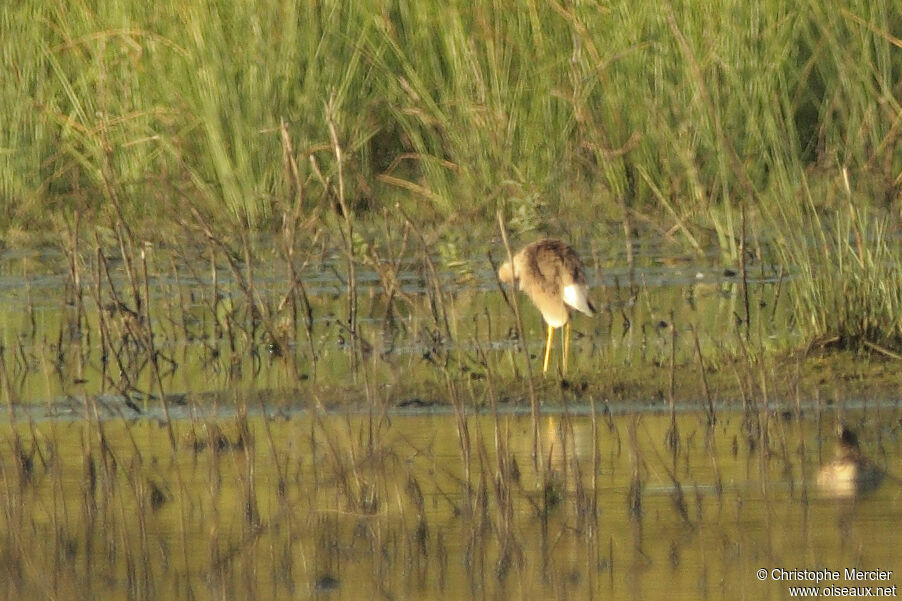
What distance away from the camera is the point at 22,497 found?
5152 mm

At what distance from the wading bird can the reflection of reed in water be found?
183 centimetres

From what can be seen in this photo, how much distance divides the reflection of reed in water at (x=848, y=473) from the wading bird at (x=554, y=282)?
6.02 ft

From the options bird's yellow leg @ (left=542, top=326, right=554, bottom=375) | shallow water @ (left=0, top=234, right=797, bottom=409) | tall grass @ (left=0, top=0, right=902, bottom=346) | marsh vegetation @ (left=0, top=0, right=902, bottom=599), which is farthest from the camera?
tall grass @ (left=0, top=0, right=902, bottom=346)

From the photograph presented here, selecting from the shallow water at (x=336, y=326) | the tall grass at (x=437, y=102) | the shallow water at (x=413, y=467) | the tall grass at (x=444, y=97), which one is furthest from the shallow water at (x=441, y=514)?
the tall grass at (x=444, y=97)

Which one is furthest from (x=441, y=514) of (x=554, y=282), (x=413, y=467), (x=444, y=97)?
(x=444, y=97)

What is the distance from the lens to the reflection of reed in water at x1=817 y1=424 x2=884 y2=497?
5.16 m

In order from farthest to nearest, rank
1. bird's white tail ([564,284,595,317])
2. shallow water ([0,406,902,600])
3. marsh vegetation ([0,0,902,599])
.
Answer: bird's white tail ([564,284,595,317]) < marsh vegetation ([0,0,902,599]) < shallow water ([0,406,902,600])

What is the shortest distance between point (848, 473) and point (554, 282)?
2.37 metres

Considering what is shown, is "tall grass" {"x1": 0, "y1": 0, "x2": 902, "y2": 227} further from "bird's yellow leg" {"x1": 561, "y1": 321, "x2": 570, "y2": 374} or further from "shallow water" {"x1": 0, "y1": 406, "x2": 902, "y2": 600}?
"shallow water" {"x1": 0, "y1": 406, "x2": 902, "y2": 600}

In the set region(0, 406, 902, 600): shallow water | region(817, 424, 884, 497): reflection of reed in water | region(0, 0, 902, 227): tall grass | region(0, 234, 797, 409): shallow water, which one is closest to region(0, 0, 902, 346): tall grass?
region(0, 0, 902, 227): tall grass

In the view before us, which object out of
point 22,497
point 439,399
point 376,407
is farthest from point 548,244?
point 22,497

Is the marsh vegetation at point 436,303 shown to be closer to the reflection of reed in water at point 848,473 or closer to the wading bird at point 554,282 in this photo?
the reflection of reed in water at point 848,473

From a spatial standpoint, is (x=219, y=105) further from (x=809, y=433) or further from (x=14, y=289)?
(x=809, y=433)

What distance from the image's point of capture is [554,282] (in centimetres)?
745
